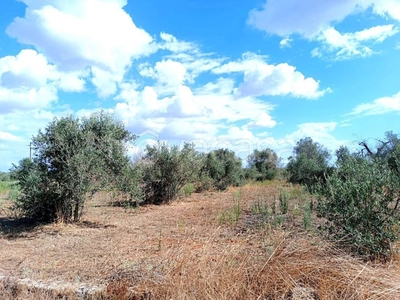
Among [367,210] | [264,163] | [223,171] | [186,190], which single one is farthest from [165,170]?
[264,163]

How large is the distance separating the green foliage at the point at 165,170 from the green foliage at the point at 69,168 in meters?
4.60

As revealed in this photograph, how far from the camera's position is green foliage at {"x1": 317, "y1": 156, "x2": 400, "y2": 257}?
425cm

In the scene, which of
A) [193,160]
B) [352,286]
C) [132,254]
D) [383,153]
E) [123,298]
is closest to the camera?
[352,286]

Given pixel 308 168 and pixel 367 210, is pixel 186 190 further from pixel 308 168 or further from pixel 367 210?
pixel 367 210

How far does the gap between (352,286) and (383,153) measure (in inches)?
315

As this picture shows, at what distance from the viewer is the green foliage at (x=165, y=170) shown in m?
12.8

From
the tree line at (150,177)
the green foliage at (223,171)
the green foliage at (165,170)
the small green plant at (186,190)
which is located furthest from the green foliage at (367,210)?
the green foliage at (223,171)

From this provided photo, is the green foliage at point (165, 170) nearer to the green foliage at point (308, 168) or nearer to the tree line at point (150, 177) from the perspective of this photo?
the tree line at point (150, 177)

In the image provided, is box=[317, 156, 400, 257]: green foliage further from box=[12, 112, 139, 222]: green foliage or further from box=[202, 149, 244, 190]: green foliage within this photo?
box=[202, 149, 244, 190]: green foliage

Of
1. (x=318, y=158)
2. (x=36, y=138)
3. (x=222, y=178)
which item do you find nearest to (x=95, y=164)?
(x=36, y=138)

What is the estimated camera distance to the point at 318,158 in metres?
17.2

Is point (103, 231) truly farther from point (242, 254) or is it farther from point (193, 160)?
point (193, 160)

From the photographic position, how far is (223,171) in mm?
18031

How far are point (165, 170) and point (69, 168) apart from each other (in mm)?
5944
